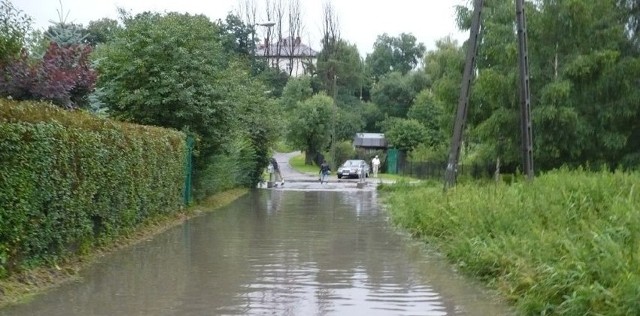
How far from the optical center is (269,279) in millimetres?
10391

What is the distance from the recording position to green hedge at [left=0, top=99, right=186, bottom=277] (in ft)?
29.0

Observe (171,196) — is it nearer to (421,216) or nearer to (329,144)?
(421,216)

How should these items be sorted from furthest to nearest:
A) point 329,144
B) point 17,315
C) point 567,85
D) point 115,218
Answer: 1. point 329,144
2. point 567,85
3. point 115,218
4. point 17,315

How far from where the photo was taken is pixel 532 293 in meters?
8.27

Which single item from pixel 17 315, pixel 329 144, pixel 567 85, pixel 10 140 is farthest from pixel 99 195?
pixel 329 144

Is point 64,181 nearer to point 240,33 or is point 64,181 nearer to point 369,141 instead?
point 369,141

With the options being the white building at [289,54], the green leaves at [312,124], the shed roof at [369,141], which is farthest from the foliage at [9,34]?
the white building at [289,54]

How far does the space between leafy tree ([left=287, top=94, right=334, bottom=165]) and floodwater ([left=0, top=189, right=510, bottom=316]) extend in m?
49.7

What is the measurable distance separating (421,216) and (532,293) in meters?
8.23

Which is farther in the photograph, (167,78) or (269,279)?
(167,78)

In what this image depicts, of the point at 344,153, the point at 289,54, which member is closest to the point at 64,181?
the point at 344,153

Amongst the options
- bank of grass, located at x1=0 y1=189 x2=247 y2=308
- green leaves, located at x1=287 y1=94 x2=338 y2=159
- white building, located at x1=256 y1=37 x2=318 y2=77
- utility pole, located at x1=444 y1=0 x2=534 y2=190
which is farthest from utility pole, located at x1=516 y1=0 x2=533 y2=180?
white building, located at x1=256 y1=37 x2=318 y2=77

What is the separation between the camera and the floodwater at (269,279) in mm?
8453

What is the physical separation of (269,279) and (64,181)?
3050 mm
